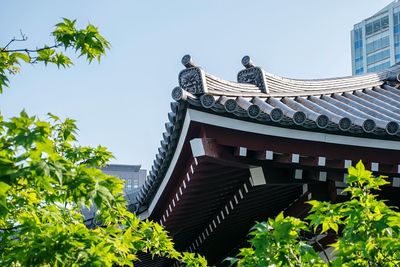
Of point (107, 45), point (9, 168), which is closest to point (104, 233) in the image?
point (9, 168)

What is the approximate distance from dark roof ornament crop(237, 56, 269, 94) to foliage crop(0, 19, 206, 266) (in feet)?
12.8

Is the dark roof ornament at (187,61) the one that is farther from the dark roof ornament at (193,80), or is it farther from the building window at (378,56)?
the building window at (378,56)

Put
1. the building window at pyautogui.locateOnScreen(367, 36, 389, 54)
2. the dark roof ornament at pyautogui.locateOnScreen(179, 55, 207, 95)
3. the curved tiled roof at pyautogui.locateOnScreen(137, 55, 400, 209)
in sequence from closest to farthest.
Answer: the curved tiled roof at pyautogui.locateOnScreen(137, 55, 400, 209), the dark roof ornament at pyautogui.locateOnScreen(179, 55, 207, 95), the building window at pyautogui.locateOnScreen(367, 36, 389, 54)

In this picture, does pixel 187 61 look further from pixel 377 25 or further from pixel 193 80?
pixel 377 25

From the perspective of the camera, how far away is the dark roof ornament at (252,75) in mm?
10110

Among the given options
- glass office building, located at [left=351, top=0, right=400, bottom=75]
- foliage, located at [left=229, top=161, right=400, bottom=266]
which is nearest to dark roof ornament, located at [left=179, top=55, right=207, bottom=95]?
foliage, located at [left=229, top=161, right=400, bottom=266]

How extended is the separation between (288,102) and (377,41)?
275 feet

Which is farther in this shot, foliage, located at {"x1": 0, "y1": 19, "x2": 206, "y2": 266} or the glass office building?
the glass office building

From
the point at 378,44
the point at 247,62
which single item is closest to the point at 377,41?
the point at 378,44

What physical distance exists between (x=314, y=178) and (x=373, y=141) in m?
0.91

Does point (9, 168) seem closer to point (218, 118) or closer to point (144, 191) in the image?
point (218, 118)

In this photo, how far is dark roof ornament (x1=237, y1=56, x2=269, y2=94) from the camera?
10110 millimetres

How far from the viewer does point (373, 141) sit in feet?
26.8

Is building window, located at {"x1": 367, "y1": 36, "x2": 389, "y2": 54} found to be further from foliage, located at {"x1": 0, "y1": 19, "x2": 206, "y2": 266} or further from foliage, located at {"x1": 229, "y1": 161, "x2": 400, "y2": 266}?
foliage, located at {"x1": 229, "y1": 161, "x2": 400, "y2": 266}
